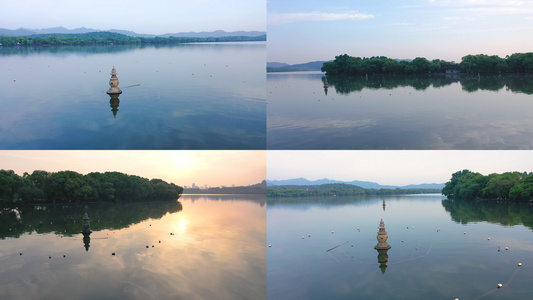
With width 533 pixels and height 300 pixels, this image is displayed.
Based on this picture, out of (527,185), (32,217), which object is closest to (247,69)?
(32,217)

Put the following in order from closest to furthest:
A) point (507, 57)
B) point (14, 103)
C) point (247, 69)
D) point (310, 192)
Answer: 1. point (14, 103)
2. point (247, 69)
3. point (507, 57)
4. point (310, 192)

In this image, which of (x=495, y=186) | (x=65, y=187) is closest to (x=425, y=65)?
(x=495, y=186)

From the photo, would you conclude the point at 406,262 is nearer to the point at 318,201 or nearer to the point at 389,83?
the point at 389,83

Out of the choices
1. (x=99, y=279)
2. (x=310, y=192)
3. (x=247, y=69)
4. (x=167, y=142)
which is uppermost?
(x=247, y=69)

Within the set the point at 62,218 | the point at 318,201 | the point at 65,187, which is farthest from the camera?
the point at 318,201

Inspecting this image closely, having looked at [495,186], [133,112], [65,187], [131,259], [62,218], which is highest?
[133,112]

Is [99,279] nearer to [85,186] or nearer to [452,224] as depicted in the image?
[452,224]

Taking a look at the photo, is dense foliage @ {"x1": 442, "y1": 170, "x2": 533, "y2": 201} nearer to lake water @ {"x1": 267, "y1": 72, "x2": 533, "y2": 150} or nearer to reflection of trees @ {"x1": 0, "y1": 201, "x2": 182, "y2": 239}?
lake water @ {"x1": 267, "y1": 72, "x2": 533, "y2": 150}
